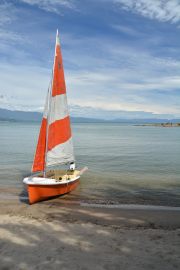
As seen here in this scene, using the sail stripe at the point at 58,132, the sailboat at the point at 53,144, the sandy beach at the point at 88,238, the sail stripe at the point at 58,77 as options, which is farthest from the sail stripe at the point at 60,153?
the sail stripe at the point at 58,77

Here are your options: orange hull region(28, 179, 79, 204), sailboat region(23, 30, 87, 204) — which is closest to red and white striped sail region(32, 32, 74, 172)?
sailboat region(23, 30, 87, 204)

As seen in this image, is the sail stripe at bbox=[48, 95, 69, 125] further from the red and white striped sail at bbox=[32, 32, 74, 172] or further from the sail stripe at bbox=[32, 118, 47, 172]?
the sail stripe at bbox=[32, 118, 47, 172]

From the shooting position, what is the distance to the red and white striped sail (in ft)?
60.1

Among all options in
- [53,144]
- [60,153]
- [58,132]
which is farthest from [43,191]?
[58,132]

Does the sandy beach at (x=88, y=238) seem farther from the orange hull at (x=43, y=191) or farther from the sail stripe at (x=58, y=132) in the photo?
the sail stripe at (x=58, y=132)

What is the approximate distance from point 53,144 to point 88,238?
333 inches

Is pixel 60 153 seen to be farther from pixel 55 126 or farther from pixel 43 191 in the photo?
pixel 43 191

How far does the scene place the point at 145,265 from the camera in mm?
9336

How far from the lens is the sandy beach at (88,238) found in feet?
31.1

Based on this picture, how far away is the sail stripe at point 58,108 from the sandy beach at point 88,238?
542 cm

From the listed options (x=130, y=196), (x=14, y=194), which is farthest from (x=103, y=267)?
(x=14, y=194)

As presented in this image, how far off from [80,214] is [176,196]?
7459 millimetres

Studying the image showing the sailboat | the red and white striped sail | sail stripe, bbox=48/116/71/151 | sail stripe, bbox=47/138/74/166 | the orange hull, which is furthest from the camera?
sail stripe, bbox=47/138/74/166

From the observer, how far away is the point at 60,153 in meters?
19.9
